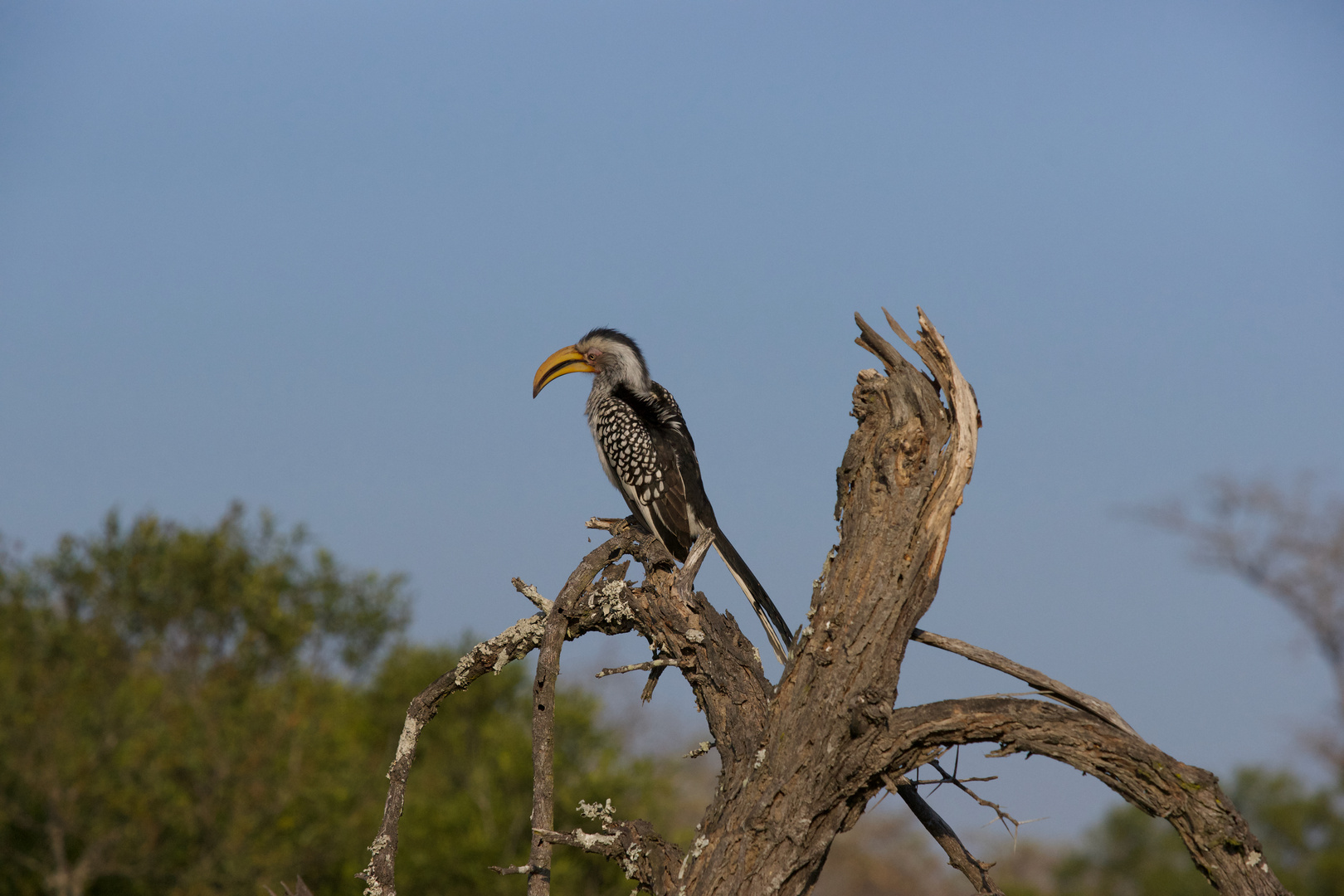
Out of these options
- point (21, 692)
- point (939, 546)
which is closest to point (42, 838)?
point (21, 692)

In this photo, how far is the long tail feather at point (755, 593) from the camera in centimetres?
415

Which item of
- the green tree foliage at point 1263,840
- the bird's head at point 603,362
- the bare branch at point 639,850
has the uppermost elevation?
the green tree foliage at point 1263,840

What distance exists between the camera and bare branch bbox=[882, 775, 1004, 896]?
2758 mm

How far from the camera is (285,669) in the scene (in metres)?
18.0

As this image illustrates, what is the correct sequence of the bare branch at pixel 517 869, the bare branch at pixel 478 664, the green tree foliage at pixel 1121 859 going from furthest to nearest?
1. the green tree foliage at pixel 1121 859
2. the bare branch at pixel 478 664
3. the bare branch at pixel 517 869

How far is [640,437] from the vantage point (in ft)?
18.7

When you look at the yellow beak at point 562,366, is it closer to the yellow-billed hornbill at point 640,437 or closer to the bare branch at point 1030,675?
the yellow-billed hornbill at point 640,437

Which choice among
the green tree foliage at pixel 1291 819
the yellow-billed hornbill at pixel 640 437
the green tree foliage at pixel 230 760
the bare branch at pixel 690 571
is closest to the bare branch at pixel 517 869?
the bare branch at pixel 690 571

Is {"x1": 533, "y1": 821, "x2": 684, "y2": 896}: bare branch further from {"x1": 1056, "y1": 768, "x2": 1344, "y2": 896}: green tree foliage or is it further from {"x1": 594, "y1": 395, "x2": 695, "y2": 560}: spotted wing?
{"x1": 1056, "y1": 768, "x2": 1344, "y2": 896}: green tree foliage

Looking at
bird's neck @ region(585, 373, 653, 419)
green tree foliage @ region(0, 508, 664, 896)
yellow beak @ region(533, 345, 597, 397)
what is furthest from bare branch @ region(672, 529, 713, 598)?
green tree foliage @ region(0, 508, 664, 896)

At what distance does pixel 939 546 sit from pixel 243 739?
1454cm

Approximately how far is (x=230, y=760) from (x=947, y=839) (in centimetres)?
1446

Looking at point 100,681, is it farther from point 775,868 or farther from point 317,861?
point 775,868

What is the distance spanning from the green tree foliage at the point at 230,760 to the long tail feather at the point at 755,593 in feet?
25.5
